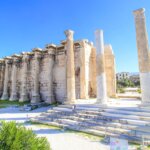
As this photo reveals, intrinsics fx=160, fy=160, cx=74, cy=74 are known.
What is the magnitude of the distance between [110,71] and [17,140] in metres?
16.1

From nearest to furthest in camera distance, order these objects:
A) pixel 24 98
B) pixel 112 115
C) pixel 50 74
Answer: pixel 112 115 < pixel 50 74 < pixel 24 98

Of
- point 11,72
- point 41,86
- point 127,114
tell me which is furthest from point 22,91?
point 127,114

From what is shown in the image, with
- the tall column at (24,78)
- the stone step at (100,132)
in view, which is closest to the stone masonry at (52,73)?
the tall column at (24,78)

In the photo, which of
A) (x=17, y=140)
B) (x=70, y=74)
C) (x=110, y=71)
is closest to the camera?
(x=17, y=140)

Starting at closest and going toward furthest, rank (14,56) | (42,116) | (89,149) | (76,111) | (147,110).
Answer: (89,149), (147,110), (76,111), (42,116), (14,56)

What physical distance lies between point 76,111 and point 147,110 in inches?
179

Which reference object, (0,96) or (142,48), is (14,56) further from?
(142,48)

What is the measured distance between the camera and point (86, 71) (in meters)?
18.6

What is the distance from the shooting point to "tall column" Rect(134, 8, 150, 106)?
9906 millimetres

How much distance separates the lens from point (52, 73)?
21000 millimetres

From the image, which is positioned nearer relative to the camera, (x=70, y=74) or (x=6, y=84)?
(x=70, y=74)

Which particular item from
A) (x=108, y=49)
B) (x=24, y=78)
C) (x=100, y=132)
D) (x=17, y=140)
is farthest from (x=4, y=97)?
(x=17, y=140)

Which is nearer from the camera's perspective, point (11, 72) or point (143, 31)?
point (143, 31)

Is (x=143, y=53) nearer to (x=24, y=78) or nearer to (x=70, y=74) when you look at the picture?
(x=70, y=74)
